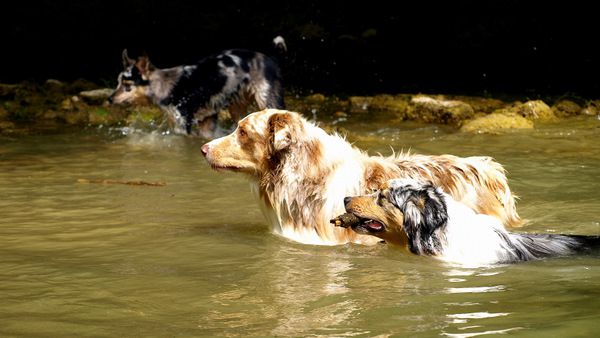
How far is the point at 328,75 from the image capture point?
18.0 m

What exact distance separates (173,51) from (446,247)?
13946 millimetres

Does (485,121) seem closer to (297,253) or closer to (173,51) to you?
(297,253)

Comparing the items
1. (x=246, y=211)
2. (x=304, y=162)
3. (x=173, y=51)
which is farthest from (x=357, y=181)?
(x=173, y=51)

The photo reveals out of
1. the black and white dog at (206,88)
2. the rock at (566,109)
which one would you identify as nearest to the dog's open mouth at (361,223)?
the black and white dog at (206,88)

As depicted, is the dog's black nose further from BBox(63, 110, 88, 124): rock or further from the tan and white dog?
BBox(63, 110, 88, 124): rock

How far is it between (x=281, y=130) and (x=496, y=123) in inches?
247

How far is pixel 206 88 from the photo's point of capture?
13.4 metres

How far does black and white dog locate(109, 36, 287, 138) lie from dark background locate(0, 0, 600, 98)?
337 cm

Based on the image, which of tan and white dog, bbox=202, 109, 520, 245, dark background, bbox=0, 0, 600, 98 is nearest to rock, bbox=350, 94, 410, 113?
dark background, bbox=0, 0, 600, 98

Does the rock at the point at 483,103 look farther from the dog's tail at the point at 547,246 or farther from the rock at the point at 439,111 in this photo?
the dog's tail at the point at 547,246

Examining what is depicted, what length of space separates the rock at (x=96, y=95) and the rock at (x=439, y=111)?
17.4ft

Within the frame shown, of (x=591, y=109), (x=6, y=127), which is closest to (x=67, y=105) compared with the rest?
(x=6, y=127)

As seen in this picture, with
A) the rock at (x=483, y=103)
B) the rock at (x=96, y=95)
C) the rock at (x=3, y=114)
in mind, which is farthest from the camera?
the rock at (x=96, y=95)

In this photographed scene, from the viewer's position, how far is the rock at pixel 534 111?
13219mm
